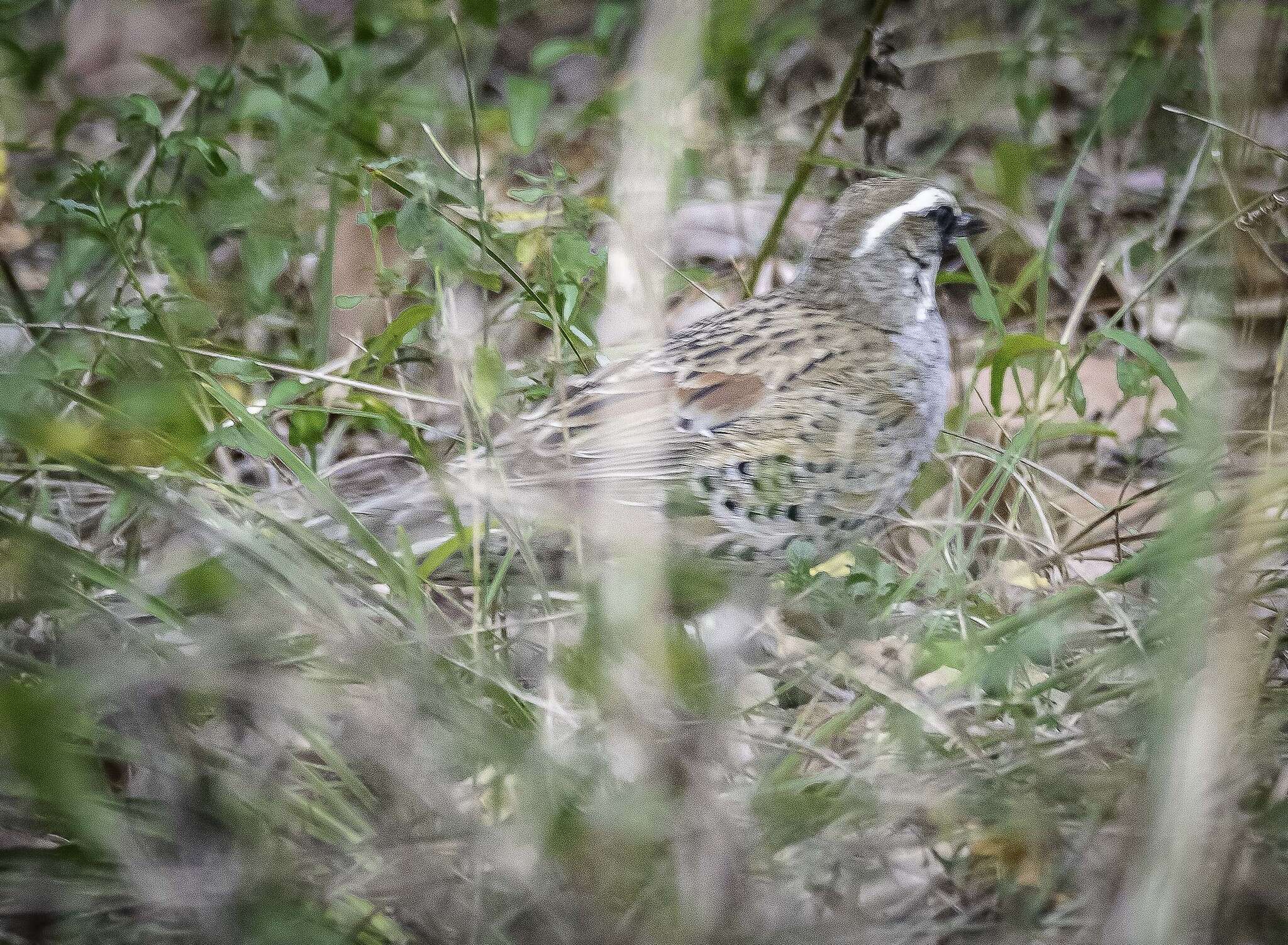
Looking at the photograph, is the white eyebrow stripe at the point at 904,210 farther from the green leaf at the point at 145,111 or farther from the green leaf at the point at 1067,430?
the green leaf at the point at 145,111

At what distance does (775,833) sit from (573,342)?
75.2 inches

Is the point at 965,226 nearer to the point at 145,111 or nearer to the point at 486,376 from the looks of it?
the point at 486,376

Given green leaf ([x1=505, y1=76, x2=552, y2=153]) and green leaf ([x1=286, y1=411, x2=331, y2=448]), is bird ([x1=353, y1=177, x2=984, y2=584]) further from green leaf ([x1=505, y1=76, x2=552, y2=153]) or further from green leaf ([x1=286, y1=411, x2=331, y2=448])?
green leaf ([x1=505, y1=76, x2=552, y2=153])

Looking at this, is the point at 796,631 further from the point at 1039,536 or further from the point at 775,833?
the point at 775,833

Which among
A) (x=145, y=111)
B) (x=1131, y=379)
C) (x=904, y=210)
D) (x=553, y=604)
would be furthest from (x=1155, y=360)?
(x=145, y=111)

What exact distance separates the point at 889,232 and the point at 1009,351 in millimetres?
523

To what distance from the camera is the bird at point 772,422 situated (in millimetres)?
3658

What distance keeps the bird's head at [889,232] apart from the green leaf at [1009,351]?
0.36 meters

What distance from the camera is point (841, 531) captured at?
3.68m

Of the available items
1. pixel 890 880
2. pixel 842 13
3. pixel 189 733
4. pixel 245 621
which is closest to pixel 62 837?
pixel 189 733

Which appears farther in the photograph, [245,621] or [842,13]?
[842,13]

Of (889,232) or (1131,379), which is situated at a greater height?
(889,232)

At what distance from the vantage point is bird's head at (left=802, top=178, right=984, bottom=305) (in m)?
4.12

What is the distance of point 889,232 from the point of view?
13.5 feet
